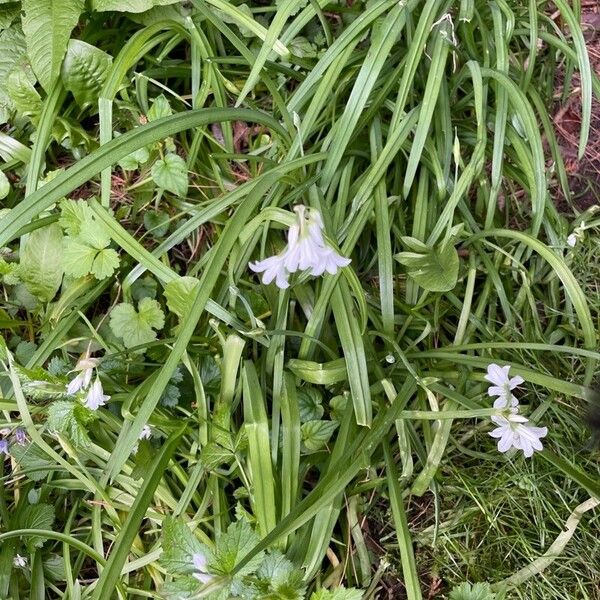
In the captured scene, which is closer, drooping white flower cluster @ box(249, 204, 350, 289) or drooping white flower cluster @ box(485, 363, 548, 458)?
drooping white flower cluster @ box(249, 204, 350, 289)

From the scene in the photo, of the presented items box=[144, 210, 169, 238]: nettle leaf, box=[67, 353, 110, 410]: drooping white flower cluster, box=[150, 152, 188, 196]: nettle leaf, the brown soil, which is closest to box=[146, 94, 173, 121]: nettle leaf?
box=[150, 152, 188, 196]: nettle leaf

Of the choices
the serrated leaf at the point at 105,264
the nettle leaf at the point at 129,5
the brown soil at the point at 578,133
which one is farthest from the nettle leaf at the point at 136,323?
the brown soil at the point at 578,133

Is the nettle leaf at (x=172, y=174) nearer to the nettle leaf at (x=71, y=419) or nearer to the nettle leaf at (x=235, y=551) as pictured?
the nettle leaf at (x=71, y=419)

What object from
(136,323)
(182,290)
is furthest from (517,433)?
(136,323)

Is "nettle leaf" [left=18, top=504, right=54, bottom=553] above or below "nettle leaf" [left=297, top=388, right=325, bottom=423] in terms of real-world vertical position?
below

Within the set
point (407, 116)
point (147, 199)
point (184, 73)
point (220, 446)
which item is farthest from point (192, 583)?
point (184, 73)

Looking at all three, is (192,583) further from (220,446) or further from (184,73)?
(184,73)

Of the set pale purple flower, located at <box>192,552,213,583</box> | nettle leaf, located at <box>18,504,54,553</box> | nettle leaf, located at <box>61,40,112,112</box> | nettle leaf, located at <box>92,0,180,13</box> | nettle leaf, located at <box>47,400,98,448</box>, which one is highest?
nettle leaf, located at <box>92,0,180,13</box>

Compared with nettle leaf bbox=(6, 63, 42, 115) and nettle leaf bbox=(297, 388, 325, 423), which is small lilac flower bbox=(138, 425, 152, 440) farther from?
nettle leaf bbox=(6, 63, 42, 115)
